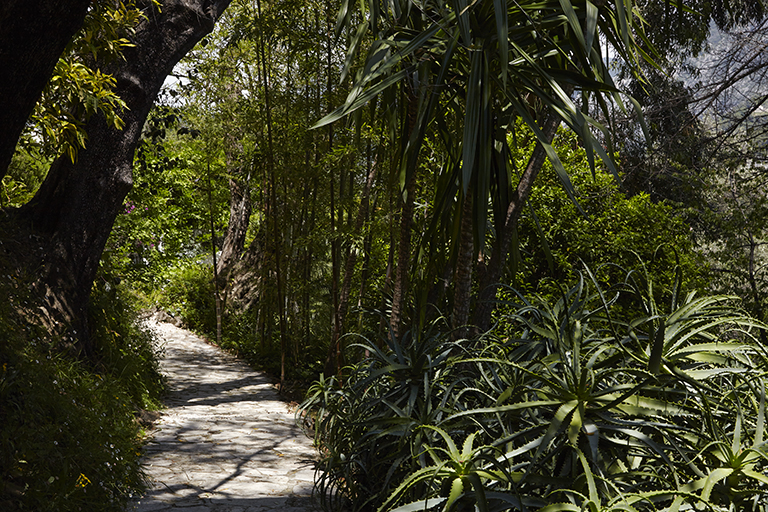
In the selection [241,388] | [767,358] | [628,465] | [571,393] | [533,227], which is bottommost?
[241,388]

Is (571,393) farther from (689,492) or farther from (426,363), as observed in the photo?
(426,363)

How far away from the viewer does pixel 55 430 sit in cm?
243

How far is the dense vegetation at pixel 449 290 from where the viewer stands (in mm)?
1644

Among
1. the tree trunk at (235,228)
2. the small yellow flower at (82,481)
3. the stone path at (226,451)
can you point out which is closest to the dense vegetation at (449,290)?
the small yellow flower at (82,481)

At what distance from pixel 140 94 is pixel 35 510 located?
3.07m

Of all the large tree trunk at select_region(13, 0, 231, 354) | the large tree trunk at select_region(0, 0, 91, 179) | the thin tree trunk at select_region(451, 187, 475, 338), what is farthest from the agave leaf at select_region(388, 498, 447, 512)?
the large tree trunk at select_region(13, 0, 231, 354)

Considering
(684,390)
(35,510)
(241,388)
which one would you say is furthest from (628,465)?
(241,388)

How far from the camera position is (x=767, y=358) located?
1.71 meters

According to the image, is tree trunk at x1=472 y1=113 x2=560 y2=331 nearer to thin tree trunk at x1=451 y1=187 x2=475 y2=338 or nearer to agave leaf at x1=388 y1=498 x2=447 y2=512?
thin tree trunk at x1=451 y1=187 x2=475 y2=338

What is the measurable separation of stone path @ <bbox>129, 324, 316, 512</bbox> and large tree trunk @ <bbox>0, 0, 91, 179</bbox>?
190cm

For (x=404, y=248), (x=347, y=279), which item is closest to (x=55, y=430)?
(x=404, y=248)

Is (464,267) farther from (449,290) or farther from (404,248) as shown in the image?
(449,290)

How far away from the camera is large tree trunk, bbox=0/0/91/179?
193 cm

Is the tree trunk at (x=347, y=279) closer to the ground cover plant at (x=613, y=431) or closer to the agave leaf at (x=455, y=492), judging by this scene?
the ground cover plant at (x=613, y=431)
